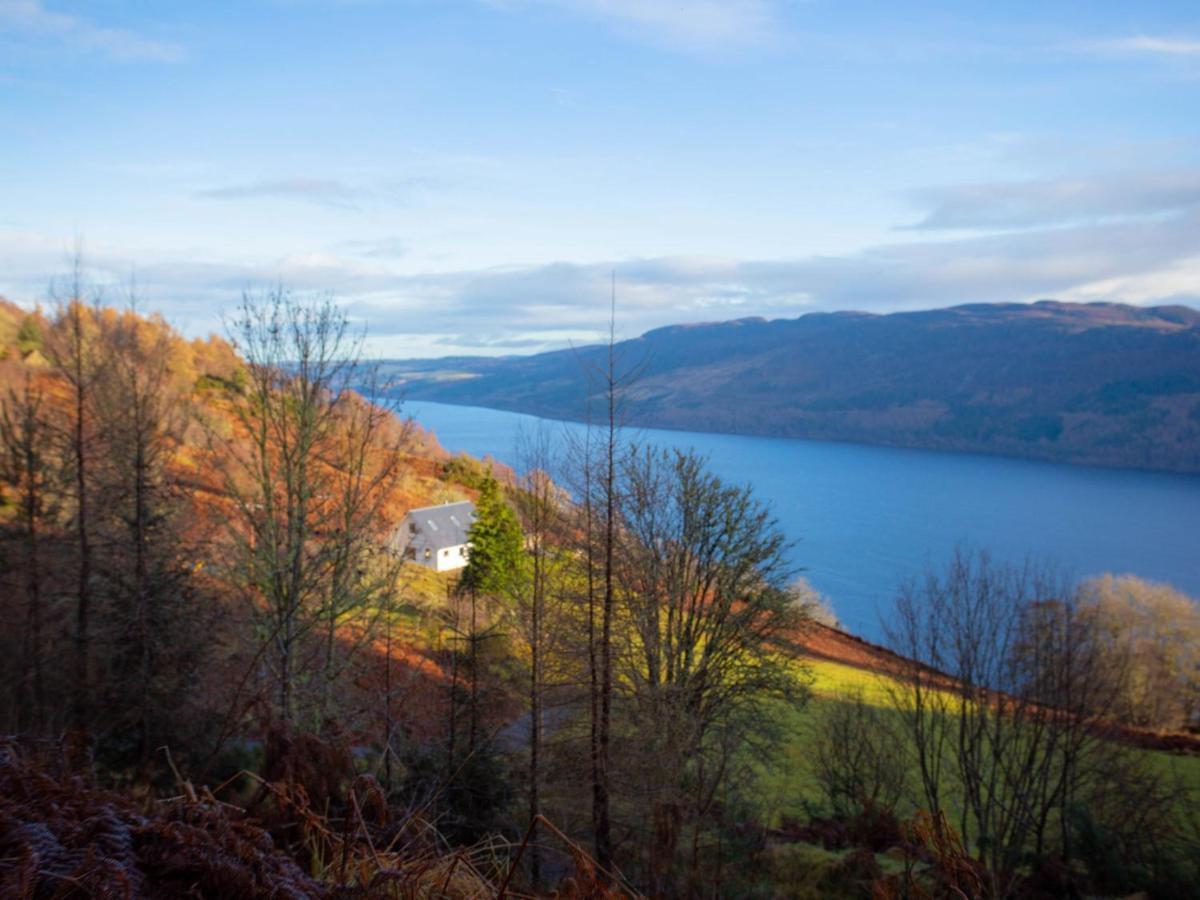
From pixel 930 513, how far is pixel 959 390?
3825 inches

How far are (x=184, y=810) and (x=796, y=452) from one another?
10265 centimetres

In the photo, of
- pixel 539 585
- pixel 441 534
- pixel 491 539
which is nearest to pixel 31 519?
pixel 539 585

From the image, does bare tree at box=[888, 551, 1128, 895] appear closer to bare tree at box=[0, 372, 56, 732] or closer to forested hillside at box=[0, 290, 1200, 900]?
forested hillside at box=[0, 290, 1200, 900]

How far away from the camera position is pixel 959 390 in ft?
497

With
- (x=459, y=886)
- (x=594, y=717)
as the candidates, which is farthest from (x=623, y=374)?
(x=459, y=886)

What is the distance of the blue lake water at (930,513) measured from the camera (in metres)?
46.8

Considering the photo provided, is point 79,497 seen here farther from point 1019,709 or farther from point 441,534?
point 441,534

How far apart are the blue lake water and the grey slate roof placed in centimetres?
367

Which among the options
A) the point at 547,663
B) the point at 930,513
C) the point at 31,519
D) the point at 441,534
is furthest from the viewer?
the point at 930,513

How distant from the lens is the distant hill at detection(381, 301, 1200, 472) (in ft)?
378

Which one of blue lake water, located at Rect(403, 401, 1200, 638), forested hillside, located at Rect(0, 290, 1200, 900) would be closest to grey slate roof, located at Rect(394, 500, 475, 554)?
blue lake water, located at Rect(403, 401, 1200, 638)

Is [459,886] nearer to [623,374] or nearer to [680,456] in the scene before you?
[623,374]

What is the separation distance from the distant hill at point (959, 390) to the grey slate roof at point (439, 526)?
53.0 meters

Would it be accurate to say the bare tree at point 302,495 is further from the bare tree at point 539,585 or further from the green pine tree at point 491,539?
the green pine tree at point 491,539
